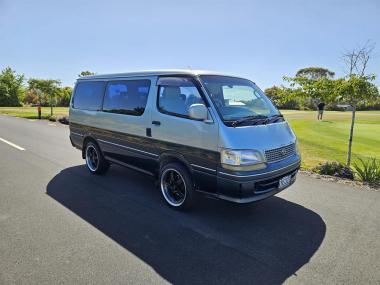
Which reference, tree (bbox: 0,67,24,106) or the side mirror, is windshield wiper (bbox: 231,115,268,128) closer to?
the side mirror

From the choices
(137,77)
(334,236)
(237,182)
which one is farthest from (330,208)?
(137,77)

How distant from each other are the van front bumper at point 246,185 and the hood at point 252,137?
38cm

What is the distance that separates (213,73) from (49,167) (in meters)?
5.17

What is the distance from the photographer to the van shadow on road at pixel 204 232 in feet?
10.3

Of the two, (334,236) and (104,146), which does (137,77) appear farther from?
(334,236)

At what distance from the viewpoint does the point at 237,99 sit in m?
4.74

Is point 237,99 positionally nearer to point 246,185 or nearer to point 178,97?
point 178,97

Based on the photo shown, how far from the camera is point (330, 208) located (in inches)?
193

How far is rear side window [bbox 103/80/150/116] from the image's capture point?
510 cm

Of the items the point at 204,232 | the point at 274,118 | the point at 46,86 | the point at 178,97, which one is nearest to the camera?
the point at 204,232

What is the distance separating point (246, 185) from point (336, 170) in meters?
4.21

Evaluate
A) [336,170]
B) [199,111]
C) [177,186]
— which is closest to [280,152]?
[199,111]

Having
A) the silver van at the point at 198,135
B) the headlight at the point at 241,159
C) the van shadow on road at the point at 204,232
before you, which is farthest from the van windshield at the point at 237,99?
the van shadow on road at the point at 204,232

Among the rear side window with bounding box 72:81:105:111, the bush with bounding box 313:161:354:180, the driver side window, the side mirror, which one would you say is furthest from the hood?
the rear side window with bounding box 72:81:105:111
